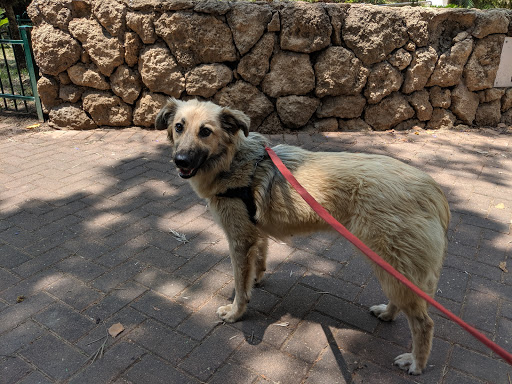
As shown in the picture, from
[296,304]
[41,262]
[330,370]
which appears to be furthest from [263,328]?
[41,262]

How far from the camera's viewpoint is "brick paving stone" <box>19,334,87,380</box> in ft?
8.26

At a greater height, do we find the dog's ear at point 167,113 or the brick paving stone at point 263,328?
the dog's ear at point 167,113

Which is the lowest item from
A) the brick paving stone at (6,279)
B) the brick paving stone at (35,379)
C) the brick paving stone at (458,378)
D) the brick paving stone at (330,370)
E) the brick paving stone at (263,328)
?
the brick paving stone at (458,378)

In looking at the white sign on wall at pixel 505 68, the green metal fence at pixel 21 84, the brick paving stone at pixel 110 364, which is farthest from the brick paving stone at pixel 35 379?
the white sign on wall at pixel 505 68

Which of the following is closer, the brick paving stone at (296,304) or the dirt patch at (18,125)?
the brick paving stone at (296,304)

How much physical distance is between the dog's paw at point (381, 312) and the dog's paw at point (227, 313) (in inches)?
45.7

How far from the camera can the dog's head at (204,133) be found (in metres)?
2.74

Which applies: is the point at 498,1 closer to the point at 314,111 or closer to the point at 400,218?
the point at 314,111

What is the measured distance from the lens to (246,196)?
2.84 meters

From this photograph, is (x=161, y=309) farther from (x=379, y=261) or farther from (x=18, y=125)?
(x=18, y=125)

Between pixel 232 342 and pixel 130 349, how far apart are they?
2.49 feet

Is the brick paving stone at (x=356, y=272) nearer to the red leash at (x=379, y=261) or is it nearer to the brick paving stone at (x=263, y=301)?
the brick paving stone at (x=263, y=301)

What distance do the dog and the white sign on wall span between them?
6.13 meters

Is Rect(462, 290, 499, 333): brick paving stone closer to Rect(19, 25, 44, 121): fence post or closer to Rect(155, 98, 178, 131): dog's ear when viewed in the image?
Rect(155, 98, 178, 131): dog's ear
